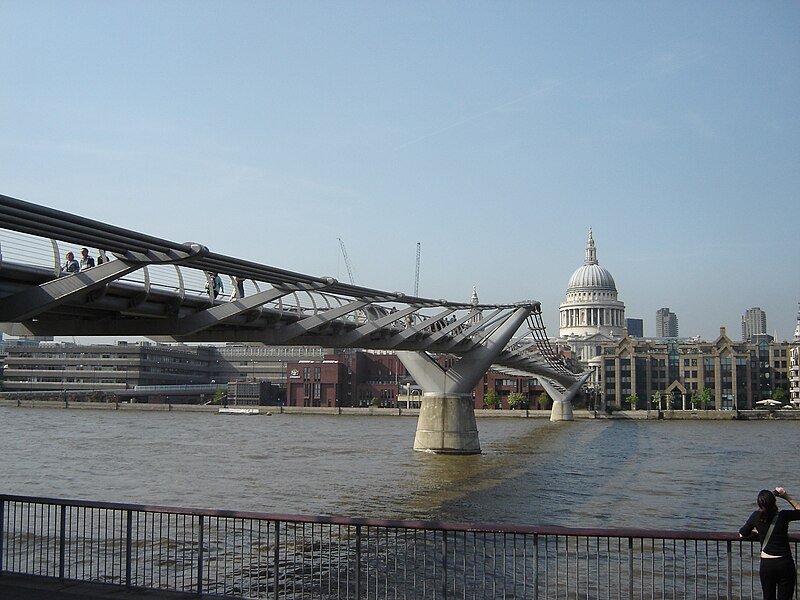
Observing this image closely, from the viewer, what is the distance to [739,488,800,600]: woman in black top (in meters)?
8.67

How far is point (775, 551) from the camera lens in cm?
873

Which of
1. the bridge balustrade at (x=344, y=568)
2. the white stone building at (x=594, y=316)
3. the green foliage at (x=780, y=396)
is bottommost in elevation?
the bridge balustrade at (x=344, y=568)

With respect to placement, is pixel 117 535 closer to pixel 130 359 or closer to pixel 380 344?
pixel 380 344

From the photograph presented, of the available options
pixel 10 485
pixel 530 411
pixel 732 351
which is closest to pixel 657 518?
pixel 10 485

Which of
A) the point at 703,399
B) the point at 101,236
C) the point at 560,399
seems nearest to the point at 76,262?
the point at 101,236

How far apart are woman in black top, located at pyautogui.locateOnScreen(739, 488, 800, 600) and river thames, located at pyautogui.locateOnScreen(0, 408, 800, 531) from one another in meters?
16.4

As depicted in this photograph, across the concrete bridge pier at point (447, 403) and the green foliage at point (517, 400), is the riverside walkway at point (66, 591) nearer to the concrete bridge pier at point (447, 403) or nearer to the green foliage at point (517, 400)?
the concrete bridge pier at point (447, 403)

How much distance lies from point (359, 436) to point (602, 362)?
76.1 metres

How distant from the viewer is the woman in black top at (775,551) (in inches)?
341

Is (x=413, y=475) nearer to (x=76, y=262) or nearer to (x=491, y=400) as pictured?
(x=76, y=262)

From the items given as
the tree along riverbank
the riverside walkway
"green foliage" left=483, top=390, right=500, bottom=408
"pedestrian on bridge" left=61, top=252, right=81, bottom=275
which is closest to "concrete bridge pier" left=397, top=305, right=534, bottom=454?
"pedestrian on bridge" left=61, top=252, right=81, bottom=275

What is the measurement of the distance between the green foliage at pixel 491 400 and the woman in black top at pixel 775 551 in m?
116

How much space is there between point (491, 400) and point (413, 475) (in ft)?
288

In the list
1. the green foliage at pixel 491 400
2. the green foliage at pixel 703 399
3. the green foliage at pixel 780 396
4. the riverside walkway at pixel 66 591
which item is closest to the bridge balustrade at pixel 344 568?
the riverside walkway at pixel 66 591
